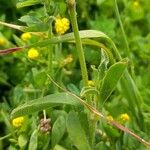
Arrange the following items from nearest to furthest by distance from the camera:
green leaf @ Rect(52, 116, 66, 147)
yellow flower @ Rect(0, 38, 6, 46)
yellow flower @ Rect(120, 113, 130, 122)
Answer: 1. green leaf @ Rect(52, 116, 66, 147)
2. yellow flower @ Rect(120, 113, 130, 122)
3. yellow flower @ Rect(0, 38, 6, 46)

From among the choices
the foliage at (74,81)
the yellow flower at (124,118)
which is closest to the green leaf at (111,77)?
the foliage at (74,81)

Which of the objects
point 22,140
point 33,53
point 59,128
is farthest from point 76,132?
point 33,53

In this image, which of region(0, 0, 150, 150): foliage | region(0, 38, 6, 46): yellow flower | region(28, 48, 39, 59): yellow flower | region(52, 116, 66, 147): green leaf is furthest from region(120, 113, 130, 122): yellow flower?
region(0, 38, 6, 46): yellow flower

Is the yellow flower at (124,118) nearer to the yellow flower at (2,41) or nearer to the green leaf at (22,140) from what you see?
the green leaf at (22,140)

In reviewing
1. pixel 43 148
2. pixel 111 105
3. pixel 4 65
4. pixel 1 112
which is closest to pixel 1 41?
pixel 4 65

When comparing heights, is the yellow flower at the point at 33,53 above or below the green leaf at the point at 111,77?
above

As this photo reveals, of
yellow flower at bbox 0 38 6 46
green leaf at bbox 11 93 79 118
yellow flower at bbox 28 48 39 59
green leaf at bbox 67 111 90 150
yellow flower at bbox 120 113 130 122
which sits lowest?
green leaf at bbox 67 111 90 150

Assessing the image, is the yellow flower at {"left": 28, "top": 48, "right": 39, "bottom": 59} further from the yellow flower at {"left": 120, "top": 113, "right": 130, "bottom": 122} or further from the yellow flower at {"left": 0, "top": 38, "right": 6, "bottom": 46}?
the yellow flower at {"left": 120, "top": 113, "right": 130, "bottom": 122}
